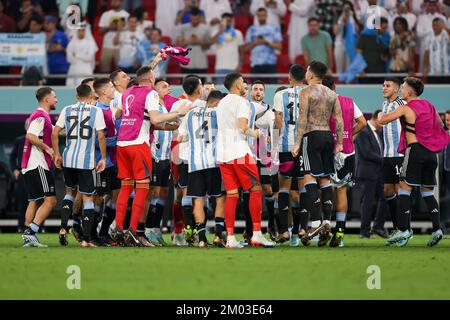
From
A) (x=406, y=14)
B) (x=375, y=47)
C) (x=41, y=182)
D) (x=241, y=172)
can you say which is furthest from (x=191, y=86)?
(x=406, y=14)

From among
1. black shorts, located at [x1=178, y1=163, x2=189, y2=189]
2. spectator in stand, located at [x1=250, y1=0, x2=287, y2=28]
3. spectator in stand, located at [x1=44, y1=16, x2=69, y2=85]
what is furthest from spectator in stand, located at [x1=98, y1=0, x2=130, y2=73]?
black shorts, located at [x1=178, y1=163, x2=189, y2=189]

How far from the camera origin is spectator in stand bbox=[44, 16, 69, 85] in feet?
79.3

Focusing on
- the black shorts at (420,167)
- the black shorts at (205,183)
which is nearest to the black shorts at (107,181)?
the black shorts at (205,183)

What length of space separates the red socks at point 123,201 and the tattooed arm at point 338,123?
2857 millimetres

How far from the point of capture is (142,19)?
24.3m

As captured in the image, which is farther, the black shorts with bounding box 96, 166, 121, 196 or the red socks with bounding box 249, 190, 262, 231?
the black shorts with bounding box 96, 166, 121, 196

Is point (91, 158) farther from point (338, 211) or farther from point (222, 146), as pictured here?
point (338, 211)

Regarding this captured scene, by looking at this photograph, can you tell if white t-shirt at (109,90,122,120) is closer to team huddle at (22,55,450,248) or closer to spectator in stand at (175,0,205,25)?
team huddle at (22,55,450,248)

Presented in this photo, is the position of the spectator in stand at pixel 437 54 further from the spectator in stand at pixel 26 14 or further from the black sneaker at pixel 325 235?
the black sneaker at pixel 325 235

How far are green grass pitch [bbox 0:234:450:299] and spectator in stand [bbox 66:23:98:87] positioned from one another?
32.2 ft

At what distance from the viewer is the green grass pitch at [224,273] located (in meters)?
9.29

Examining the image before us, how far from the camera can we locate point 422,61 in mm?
23812

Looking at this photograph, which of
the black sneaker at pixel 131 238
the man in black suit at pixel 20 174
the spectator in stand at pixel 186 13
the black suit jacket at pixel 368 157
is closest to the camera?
the black sneaker at pixel 131 238
